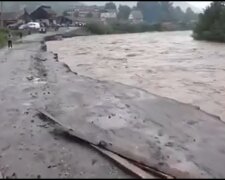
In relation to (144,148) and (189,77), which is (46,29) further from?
(144,148)

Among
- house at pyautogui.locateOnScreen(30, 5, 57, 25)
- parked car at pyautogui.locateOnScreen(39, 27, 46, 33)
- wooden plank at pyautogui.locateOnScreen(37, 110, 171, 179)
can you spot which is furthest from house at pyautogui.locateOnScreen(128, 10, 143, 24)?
wooden plank at pyautogui.locateOnScreen(37, 110, 171, 179)

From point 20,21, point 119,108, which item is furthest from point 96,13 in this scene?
point 119,108

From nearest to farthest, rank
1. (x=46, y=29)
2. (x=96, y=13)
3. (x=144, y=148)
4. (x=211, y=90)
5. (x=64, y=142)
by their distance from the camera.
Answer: (x=144, y=148) < (x=64, y=142) < (x=211, y=90) < (x=96, y=13) < (x=46, y=29)

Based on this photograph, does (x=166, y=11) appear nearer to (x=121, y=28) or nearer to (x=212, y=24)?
(x=121, y=28)

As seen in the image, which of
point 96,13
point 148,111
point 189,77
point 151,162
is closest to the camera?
point 151,162

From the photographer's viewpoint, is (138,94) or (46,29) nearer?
(138,94)

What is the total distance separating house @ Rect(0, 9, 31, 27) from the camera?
70.9 m

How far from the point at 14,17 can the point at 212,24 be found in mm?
32293

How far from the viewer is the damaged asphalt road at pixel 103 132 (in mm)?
8711

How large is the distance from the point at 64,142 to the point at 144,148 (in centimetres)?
188

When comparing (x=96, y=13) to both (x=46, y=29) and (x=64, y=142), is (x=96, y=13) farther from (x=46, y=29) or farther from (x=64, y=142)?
(x=64, y=142)

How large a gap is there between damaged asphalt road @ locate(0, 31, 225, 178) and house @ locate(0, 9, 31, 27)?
179 feet

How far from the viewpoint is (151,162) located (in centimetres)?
869

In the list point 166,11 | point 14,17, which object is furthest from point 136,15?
point 14,17
